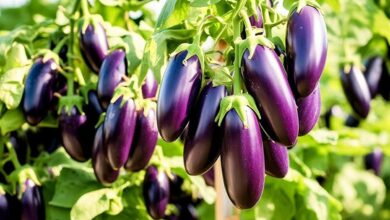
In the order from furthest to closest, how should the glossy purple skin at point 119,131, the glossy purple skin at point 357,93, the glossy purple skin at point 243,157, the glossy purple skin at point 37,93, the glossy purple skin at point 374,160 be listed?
the glossy purple skin at point 374,160
the glossy purple skin at point 357,93
the glossy purple skin at point 37,93
the glossy purple skin at point 119,131
the glossy purple skin at point 243,157

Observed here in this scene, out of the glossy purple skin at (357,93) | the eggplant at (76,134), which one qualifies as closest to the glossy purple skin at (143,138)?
the eggplant at (76,134)

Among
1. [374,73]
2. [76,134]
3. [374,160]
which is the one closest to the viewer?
[76,134]

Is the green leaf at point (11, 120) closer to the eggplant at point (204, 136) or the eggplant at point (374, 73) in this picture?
the eggplant at point (204, 136)

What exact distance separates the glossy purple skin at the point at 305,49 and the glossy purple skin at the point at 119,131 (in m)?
0.29

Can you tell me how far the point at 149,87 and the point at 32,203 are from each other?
0.91ft

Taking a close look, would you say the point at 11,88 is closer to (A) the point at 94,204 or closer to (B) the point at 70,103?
(B) the point at 70,103

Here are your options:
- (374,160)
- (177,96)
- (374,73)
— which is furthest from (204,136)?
(374,160)

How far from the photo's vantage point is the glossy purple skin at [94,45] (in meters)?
1.30

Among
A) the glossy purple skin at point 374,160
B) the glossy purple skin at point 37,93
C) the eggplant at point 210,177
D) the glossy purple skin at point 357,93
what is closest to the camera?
the glossy purple skin at point 37,93

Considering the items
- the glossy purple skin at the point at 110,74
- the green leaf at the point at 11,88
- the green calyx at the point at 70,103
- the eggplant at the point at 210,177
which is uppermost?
the glossy purple skin at the point at 110,74

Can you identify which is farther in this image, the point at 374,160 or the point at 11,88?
the point at 374,160

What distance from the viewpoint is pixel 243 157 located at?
2.97ft

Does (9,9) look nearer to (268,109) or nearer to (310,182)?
(310,182)

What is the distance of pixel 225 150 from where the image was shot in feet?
3.03
